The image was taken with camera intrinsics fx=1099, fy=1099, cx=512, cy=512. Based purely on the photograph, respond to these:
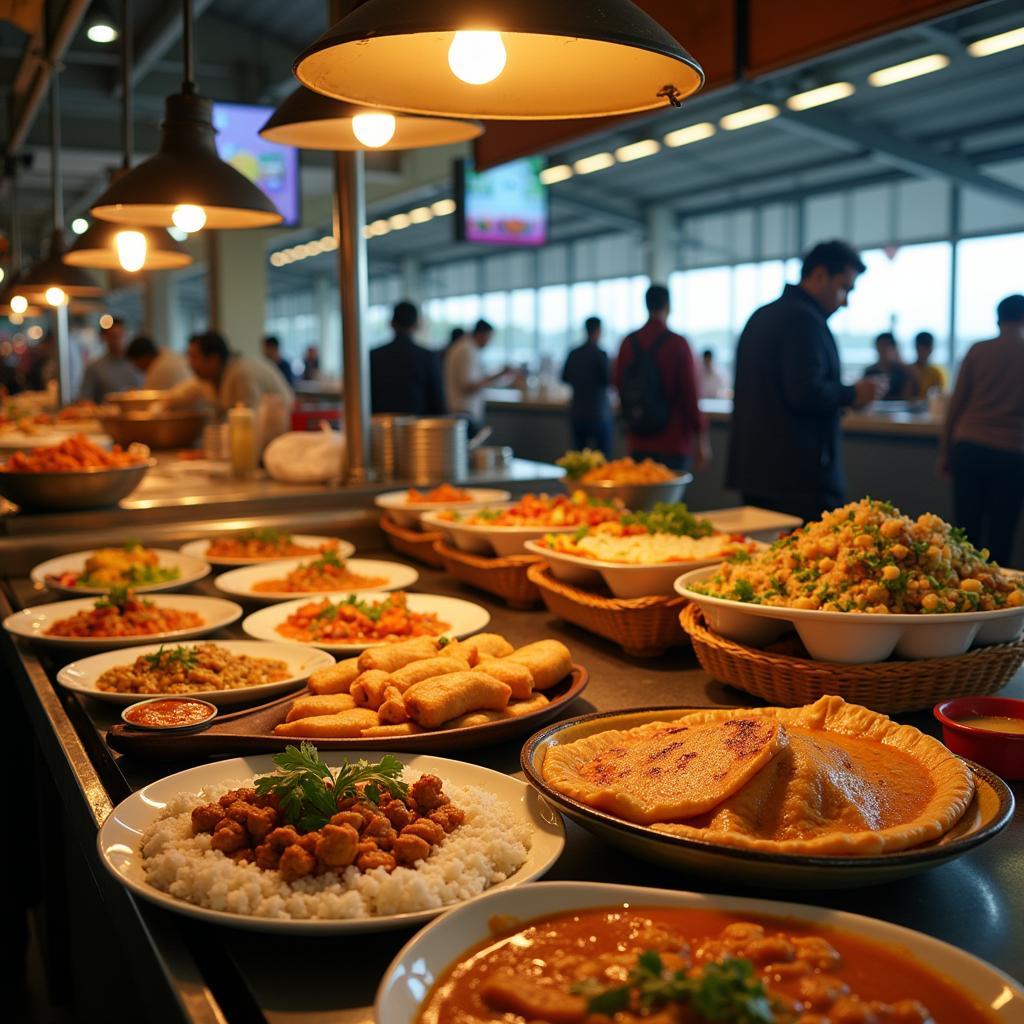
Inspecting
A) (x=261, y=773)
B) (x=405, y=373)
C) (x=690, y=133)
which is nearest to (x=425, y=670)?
(x=261, y=773)

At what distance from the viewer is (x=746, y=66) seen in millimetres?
3922

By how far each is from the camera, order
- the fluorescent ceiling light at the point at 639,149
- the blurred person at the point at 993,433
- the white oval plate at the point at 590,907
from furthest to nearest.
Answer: the fluorescent ceiling light at the point at 639,149 → the blurred person at the point at 993,433 → the white oval plate at the point at 590,907

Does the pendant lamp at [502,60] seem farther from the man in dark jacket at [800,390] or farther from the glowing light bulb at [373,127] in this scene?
the man in dark jacket at [800,390]

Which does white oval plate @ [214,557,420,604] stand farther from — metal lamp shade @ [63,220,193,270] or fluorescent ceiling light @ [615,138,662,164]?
fluorescent ceiling light @ [615,138,662,164]

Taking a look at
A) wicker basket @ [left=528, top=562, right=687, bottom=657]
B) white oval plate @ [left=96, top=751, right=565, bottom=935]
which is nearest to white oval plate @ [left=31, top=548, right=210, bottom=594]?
wicker basket @ [left=528, top=562, right=687, bottom=657]

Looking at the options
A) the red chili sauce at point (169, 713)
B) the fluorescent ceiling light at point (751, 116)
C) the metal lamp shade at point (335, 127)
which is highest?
the fluorescent ceiling light at point (751, 116)

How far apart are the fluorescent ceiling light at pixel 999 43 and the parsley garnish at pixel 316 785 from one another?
24.1 ft

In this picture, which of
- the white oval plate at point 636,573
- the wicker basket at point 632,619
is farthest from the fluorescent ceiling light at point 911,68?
the wicker basket at point 632,619

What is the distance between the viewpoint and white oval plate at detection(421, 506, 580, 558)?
263 centimetres

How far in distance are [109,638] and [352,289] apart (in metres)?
1.94

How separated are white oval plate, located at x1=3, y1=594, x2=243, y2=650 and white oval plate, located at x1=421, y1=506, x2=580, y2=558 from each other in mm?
599

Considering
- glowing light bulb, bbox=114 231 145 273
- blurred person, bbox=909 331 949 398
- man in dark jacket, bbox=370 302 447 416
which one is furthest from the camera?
blurred person, bbox=909 331 949 398

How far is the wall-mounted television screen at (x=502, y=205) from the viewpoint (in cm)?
994

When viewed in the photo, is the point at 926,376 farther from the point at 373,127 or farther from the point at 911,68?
the point at 373,127
